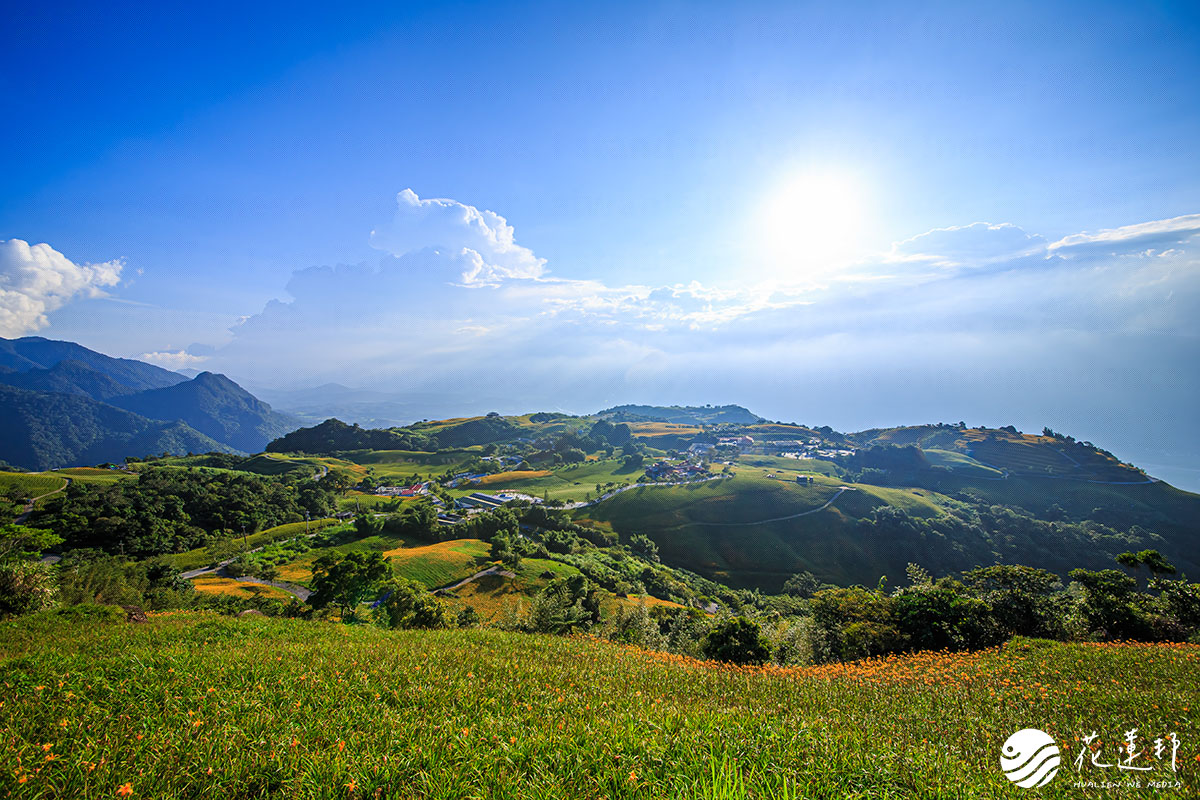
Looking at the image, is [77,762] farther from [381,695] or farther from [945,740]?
[945,740]

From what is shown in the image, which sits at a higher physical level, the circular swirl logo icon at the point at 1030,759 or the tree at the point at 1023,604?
the circular swirl logo icon at the point at 1030,759

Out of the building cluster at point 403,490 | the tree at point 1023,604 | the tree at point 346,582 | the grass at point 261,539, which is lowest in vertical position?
the building cluster at point 403,490

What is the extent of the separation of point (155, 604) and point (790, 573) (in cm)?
8786

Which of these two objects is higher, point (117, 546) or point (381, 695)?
point (381, 695)

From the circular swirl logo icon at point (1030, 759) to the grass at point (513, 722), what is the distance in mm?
192

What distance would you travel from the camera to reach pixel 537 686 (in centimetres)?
786

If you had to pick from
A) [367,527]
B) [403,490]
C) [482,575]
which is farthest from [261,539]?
[403,490]

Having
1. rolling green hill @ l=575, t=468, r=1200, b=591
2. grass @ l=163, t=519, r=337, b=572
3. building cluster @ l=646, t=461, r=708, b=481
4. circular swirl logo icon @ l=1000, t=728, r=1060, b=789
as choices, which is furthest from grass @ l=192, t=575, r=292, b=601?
building cluster @ l=646, t=461, r=708, b=481

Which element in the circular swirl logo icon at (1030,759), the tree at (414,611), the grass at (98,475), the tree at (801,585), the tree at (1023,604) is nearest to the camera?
the circular swirl logo icon at (1030,759)

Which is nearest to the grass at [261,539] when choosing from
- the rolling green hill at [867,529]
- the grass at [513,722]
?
the rolling green hill at [867,529]

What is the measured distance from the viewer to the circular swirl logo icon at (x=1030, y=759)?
16.8 ft

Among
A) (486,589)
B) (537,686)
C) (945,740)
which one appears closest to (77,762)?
(537,686)

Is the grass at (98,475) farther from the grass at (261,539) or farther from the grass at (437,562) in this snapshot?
the grass at (437,562)

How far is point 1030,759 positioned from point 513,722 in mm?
6926
